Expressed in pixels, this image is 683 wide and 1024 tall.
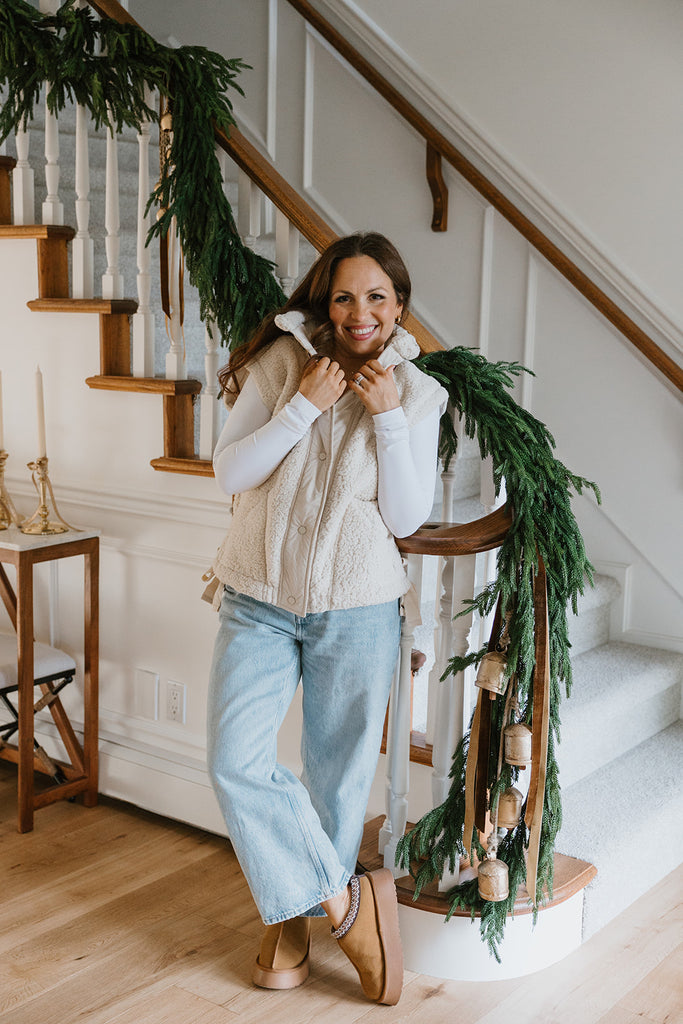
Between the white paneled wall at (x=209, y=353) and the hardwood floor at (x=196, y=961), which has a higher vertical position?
the white paneled wall at (x=209, y=353)

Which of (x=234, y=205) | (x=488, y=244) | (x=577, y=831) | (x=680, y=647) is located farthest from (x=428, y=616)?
(x=234, y=205)

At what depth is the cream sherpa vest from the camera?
1865 millimetres

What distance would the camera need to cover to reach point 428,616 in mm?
2750

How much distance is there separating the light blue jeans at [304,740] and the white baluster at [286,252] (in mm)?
852

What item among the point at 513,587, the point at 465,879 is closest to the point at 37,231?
the point at 513,587

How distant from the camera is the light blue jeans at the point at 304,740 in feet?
6.16

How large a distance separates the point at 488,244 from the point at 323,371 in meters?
1.77

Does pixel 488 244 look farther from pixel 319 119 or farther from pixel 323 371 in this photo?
pixel 323 371

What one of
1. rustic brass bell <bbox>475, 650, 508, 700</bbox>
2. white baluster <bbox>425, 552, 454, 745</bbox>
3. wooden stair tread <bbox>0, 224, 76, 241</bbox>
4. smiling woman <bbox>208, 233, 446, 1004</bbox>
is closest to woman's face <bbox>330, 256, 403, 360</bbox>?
smiling woman <bbox>208, 233, 446, 1004</bbox>

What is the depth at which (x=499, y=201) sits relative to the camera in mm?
3250

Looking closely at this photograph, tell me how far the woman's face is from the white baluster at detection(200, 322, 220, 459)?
684 mm

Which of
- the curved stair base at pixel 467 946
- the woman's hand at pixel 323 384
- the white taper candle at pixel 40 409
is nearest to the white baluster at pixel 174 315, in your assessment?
the white taper candle at pixel 40 409

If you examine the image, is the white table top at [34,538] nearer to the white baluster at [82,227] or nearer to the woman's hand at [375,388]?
the white baluster at [82,227]

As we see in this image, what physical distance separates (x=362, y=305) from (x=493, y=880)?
43.5 inches
